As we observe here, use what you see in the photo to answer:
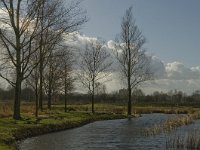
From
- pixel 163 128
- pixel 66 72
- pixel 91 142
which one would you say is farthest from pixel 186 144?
pixel 66 72

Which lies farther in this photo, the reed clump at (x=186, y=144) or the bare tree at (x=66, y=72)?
the bare tree at (x=66, y=72)

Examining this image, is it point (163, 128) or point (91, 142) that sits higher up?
point (163, 128)

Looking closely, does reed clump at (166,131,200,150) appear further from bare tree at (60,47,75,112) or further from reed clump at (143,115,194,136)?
bare tree at (60,47,75,112)

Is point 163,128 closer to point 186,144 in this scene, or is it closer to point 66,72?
point 186,144

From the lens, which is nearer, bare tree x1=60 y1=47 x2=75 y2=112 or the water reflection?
the water reflection

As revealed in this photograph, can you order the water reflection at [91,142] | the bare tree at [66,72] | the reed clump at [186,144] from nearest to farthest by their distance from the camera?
the reed clump at [186,144], the water reflection at [91,142], the bare tree at [66,72]

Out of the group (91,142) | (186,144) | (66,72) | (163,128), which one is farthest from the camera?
(66,72)

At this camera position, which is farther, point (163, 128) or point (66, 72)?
point (66, 72)

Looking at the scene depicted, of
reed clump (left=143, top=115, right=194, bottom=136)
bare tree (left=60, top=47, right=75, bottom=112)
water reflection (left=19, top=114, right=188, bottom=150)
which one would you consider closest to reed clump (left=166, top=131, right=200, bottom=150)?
water reflection (left=19, top=114, right=188, bottom=150)

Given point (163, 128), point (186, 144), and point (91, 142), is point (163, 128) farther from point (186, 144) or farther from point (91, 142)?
point (186, 144)

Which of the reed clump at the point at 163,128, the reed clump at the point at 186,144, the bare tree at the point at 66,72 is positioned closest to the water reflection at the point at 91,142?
the reed clump at the point at 186,144

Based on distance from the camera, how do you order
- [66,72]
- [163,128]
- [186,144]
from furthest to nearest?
[66,72] → [163,128] → [186,144]

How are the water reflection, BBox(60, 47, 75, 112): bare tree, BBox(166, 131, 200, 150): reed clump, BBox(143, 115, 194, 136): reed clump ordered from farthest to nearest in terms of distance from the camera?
BBox(60, 47, 75, 112): bare tree, BBox(143, 115, 194, 136): reed clump, the water reflection, BBox(166, 131, 200, 150): reed clump

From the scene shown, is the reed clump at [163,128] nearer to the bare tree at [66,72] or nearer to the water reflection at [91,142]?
the water reflection at [91,142]
